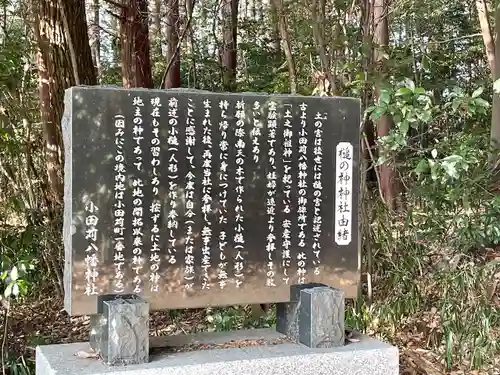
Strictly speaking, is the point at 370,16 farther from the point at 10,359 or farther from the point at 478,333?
the point at 10,359

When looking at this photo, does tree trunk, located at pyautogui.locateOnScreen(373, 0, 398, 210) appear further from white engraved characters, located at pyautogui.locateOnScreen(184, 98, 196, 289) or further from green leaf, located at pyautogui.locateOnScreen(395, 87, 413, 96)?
white engraved characters, located at pyautogui.locateOnScreen(184, 98, 196, 289)

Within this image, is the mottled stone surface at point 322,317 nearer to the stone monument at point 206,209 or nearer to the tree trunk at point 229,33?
the stone monument at point 206,209

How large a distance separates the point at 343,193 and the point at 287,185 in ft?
1.13

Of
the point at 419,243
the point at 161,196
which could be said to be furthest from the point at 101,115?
the point at 419,243

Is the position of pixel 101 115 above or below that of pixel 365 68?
below

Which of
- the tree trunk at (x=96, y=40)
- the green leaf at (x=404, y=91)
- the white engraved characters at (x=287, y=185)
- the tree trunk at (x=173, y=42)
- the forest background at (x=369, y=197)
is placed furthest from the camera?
the tree trunk at (x=96, y=40)

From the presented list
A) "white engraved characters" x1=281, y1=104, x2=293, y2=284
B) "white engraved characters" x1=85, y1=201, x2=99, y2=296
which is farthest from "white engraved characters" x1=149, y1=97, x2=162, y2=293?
"white engraved characters" x1=281, y1=104, x2=293, y2=284

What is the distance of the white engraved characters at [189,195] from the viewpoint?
126 inches

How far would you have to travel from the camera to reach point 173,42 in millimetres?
8469

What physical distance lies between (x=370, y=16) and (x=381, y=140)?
48.3 inches

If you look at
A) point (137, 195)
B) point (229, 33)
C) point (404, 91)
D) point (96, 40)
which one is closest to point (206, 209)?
point (137, 195)

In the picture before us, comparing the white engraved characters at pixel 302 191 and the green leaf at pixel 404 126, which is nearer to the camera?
the white engraved characters at pixel 302 191

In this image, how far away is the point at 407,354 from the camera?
4.49 m

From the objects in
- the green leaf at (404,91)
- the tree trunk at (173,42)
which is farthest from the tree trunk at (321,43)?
the tree trunk at (173,42)
